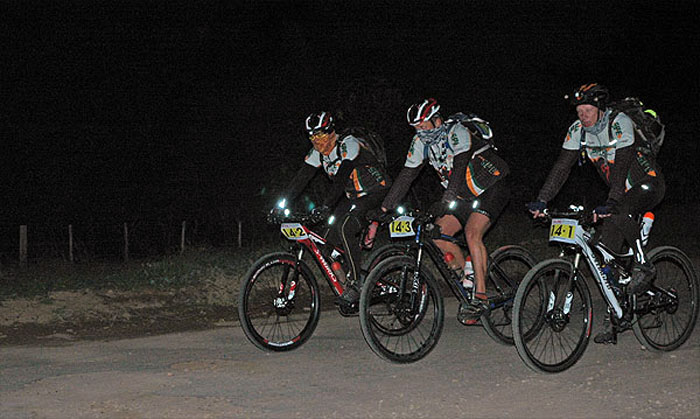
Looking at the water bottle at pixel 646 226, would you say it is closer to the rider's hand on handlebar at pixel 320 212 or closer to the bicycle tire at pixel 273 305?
the rider's hand on handlebar at pixel 320 212

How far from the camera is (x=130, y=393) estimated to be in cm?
647

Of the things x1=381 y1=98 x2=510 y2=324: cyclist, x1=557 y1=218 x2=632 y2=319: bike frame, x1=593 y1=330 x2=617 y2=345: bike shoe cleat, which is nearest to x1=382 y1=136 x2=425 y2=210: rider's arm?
x1=381 y1=98 x2=510 y2=324: cyclist

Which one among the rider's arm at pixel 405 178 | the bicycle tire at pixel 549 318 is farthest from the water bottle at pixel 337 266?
the bicycle tire at pixel 549 318

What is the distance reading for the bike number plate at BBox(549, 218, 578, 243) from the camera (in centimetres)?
704

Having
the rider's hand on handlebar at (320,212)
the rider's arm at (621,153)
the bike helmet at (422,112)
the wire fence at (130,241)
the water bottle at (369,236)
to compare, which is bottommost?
the wire fence at (130,241)

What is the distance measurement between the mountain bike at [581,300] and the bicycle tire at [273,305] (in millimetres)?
2004

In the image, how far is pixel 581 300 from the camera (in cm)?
722

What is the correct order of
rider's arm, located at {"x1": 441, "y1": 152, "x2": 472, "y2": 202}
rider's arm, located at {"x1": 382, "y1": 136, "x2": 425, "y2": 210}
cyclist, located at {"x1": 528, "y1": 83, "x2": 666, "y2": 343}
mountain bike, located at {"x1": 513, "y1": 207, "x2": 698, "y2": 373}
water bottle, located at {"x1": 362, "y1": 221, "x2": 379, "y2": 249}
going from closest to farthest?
mountain bike, located at {"x1": 513, "y1": 207, "x2": 698, "y2": 373}, cyclist, located at {"x1": 528, "y1": 83, "x2": 666, "y2": 343}, rider's arm, located at {"x1": 441, "y1": 152, "x2": 472, "y2": 202}, rider's arm, located at {"x1": 382, "y1": 136, "x2": 425, "y2": 210}, water bottle, located at {"x1": 362, "y1": 221, "x2": 379, "y2": 249}

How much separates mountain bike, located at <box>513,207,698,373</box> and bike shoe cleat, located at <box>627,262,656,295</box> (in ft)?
0.20

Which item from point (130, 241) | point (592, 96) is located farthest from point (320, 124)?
point (130, 241)

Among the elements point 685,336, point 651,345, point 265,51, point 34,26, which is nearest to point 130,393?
point 651,345

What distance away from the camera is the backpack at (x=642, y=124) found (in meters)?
7.36

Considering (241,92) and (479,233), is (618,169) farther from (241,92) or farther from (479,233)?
(241,92)

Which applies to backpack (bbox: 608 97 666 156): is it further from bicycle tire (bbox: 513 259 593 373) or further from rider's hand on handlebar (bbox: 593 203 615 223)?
bicycle tire (bbox: 513 259 593 373)
